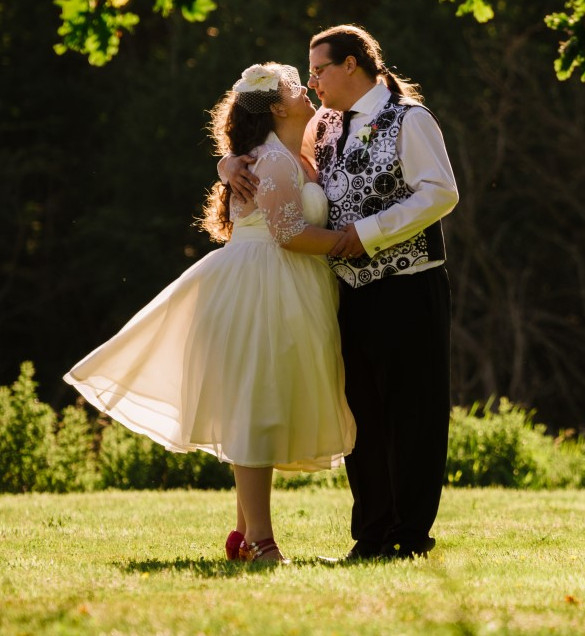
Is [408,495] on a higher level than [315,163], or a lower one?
lower

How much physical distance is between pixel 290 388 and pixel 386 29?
18.8 metres

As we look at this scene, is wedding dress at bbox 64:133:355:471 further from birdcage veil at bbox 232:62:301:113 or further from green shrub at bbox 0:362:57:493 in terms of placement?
green shrub at bbox 0:362:57:493

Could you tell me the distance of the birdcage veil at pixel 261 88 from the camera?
4918 mm

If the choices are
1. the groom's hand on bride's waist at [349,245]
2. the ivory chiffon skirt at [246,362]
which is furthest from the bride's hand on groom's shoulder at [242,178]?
the groom's hand on bride's waist at [349,245]

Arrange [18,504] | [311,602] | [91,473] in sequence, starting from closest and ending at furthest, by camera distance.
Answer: [311,602] < [18,504] < [91,473]

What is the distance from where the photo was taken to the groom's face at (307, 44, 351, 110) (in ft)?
16.5

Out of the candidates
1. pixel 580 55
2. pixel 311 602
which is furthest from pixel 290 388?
pixel 580 55

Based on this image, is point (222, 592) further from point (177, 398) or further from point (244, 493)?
point (177, 398)

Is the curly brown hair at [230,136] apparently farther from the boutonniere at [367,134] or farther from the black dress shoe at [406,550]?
the black dress shoe at [406,550]

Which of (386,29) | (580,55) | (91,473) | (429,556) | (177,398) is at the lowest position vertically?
(91,473)

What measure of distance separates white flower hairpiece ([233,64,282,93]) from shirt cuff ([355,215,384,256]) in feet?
2.27

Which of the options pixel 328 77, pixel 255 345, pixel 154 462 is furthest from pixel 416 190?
pixel 154 462

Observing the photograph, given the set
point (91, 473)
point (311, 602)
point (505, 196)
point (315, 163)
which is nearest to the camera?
point (311, 602)

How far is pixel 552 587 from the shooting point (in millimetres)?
4074
